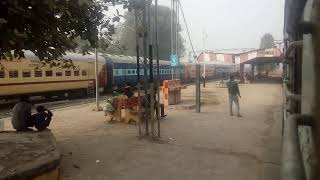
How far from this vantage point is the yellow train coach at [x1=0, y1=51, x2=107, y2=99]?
65.0ft

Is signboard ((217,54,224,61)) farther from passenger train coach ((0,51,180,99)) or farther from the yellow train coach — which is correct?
the yellow train coach

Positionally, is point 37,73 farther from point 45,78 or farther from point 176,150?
point 176,150

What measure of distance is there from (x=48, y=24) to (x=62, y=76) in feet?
56.2

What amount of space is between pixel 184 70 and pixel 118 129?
3623 centimetres

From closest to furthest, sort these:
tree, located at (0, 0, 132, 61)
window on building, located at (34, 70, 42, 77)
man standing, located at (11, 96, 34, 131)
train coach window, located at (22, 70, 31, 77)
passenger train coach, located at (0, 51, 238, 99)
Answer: tree, located at (0, 0, 132, 61) → man standing, located at (11, 96, 34, 131) → passenger train coach, located at (0, 51, 238, 99) → train coach window, located at (22, 70, 31, 77) → window on building, located at (34, 70, 42, 77)

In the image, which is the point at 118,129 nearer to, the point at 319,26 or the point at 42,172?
the point at 42,172

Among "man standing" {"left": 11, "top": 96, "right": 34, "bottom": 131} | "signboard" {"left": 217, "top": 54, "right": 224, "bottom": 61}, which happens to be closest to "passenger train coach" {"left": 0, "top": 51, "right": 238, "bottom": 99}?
"man standing" {"left": 11, "top": 96, "right": 34, "bottom": 131}

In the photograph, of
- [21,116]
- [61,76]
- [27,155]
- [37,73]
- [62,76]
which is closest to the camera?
[27,155]

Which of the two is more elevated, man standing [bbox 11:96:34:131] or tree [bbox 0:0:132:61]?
tree [bbox 0:0:132:61]

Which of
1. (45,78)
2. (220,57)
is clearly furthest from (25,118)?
(220,57)

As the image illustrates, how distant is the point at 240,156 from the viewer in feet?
29.9

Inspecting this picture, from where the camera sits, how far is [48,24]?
7.68 m

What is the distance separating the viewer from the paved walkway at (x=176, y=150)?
7.74m

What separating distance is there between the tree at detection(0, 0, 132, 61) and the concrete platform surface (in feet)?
5.38
